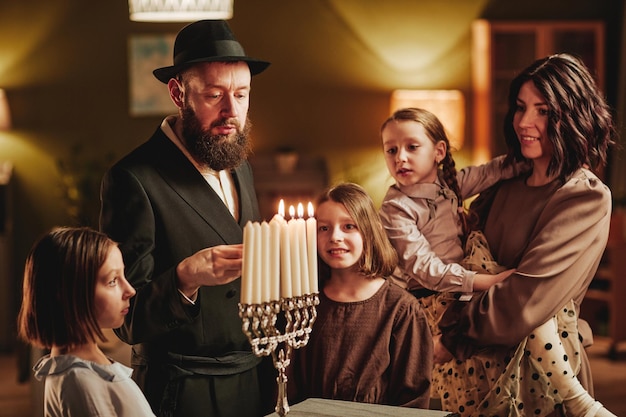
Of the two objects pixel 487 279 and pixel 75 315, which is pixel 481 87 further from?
pixel 75 315

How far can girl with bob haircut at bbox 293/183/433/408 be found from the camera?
93.9 inches

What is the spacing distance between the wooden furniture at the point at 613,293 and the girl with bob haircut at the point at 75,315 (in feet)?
18.3

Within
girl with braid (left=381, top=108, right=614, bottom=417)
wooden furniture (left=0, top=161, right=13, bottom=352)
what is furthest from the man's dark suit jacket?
wooden furniture (left=0, top=161, right=13, bottom=352)

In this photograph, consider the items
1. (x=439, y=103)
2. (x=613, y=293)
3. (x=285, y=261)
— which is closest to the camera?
(x=285, y=261)

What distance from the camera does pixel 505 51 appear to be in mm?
7922

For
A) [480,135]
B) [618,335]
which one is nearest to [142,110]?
[480,135]

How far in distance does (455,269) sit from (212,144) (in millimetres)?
814

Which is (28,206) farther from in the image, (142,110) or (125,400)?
(125,400)

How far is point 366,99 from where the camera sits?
8.10 meters

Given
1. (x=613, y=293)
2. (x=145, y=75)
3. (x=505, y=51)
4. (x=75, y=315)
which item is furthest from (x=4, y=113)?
(x=75, y=315)

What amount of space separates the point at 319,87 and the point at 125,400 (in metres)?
6.41

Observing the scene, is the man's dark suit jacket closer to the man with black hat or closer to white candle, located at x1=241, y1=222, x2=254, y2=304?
the man with black hat

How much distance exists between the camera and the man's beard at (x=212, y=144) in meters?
2.40

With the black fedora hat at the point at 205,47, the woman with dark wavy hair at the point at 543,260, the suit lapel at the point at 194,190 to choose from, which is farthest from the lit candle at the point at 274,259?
the woman with dark wavy hair at the point at 543,260
